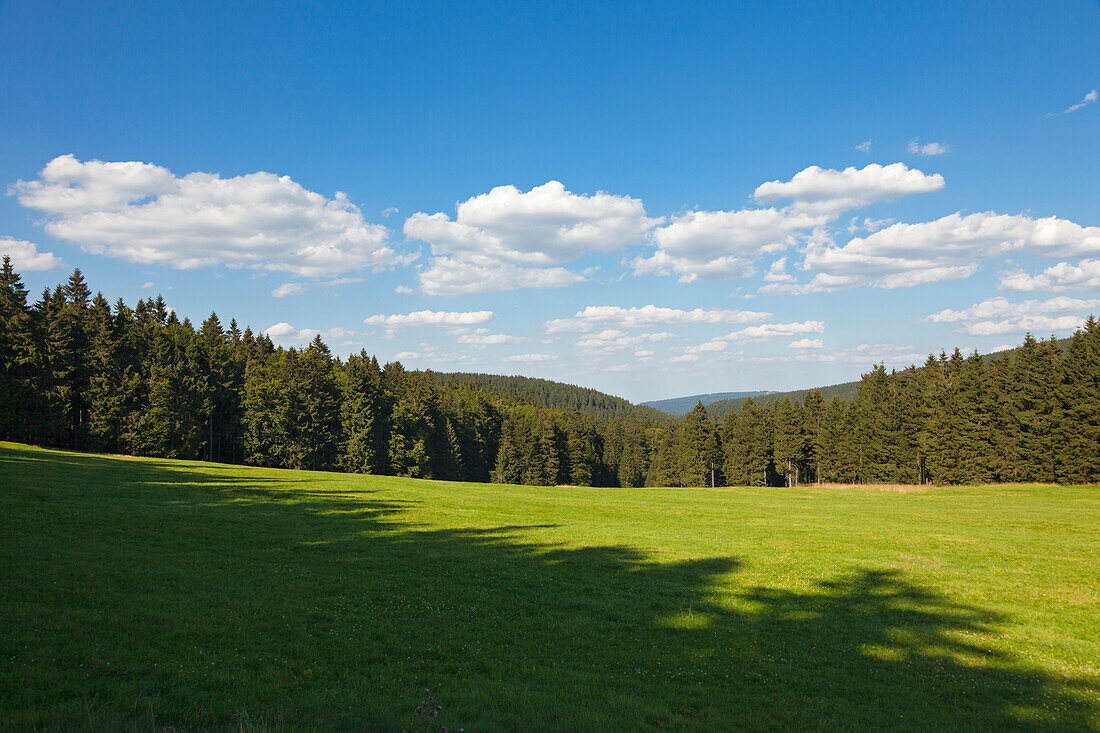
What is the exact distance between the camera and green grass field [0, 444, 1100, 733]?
923 cm

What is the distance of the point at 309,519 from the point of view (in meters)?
28.1

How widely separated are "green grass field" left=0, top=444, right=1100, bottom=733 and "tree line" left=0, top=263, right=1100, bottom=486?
2035 inches

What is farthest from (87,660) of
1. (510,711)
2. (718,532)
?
(718,532)

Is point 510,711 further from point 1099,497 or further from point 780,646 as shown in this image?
point 1099,497

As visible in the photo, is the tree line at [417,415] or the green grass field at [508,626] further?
the tree line at [417,415]

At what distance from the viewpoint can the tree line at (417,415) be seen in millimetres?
67125

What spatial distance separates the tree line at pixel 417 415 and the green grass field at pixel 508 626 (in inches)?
2035

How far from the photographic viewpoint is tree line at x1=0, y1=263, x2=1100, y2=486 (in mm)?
67125

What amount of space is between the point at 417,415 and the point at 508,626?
88664mm

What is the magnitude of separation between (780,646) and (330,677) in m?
10.1

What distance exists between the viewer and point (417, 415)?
99688 mm

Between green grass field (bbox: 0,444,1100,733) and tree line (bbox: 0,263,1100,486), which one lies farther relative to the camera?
tree line (bbox: 0,263,1100,486)

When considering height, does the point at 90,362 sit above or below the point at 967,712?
above

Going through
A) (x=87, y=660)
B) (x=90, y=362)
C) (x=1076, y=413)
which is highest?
(x=90, y=362)
